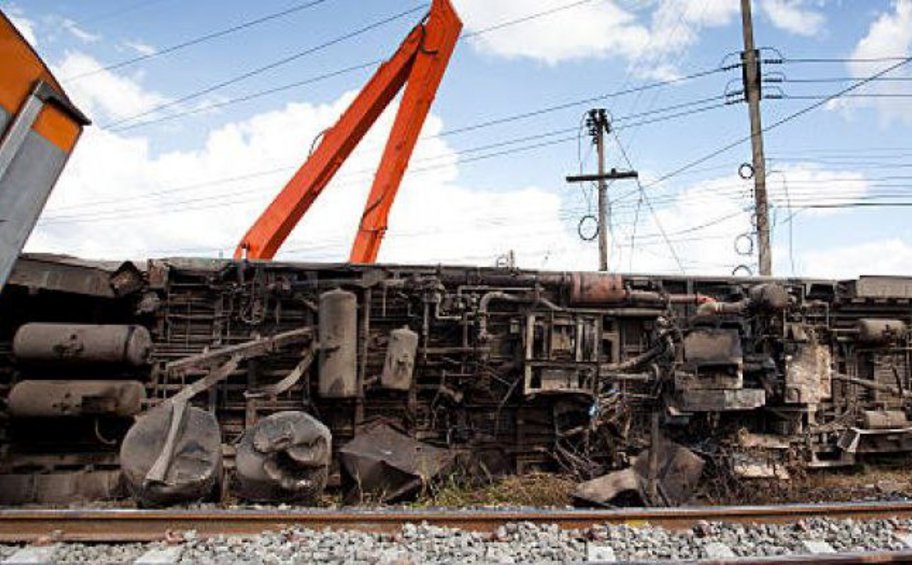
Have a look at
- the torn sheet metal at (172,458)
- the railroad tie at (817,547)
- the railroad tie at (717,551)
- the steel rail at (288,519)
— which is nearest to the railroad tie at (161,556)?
the steel rail at (288,519)

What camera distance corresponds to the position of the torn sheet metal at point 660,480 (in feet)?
25.5

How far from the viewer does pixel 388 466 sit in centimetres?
827

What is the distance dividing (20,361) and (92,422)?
51.0 inches

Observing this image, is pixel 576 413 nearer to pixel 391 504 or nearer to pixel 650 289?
pixel 650 289

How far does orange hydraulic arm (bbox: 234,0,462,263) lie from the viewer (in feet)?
33.5

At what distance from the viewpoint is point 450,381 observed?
33.1 ft

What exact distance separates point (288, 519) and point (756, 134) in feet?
56.4

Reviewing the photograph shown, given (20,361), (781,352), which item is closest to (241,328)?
(20,361)

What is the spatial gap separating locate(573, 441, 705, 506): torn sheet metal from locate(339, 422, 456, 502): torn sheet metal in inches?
74.8

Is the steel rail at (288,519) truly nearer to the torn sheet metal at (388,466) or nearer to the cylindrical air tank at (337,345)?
the torn sheet metal at (388,466)

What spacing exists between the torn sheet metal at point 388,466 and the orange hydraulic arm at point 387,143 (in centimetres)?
284

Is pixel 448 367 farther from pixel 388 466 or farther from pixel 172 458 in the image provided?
pixel 172 458

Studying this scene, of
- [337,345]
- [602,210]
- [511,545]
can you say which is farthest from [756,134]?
[511,545]

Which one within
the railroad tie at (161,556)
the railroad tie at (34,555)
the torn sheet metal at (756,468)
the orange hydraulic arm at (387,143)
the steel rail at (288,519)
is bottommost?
the railroad tie at (34,555)
